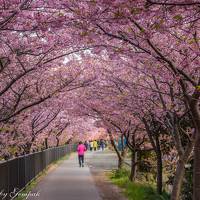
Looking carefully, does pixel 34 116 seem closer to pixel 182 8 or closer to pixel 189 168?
pixel 189 168

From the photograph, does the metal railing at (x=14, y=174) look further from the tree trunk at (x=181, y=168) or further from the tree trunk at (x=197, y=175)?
the tree trunk at (x=197, y=175)

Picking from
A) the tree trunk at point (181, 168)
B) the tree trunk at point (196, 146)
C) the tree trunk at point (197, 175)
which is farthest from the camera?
the tree trunk at point (181, 168)

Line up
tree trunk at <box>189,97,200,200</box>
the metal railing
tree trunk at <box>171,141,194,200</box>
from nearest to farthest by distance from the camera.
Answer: tree trunk at <box>189,97,200,200</box>, tree trunk at <box>171,141,194,200</box>, the metal railing

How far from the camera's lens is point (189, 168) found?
14570mm

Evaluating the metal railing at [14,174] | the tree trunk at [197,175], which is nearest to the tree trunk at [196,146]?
the tree trunk at [197,175]

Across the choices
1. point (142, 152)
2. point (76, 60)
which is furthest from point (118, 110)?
point (142, 152)

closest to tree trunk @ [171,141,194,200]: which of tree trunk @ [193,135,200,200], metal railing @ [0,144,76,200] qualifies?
tree trunk @ [193,135,200,200]

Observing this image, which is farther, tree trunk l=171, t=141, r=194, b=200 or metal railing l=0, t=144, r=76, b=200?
metal railing l=0, t=144, r=76, b=200

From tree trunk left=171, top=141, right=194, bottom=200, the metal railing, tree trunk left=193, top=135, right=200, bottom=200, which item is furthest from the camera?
the metal railing

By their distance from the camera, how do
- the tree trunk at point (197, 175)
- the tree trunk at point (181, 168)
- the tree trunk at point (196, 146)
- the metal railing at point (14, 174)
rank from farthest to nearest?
the metal railing at point (14, 174) → the tree trunk at point (181, 168) → the tree trunk at point (197, 175) → the tree trunk at point (196, 146)

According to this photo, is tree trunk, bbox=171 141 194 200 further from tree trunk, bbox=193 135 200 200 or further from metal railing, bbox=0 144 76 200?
metal railing, bbox=0 144 76 200

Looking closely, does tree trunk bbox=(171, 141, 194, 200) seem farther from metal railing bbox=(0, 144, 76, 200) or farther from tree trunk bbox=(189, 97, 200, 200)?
metal railing bbox=(0, 144, 76, 200)

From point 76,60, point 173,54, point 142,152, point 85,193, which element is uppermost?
point 76,60

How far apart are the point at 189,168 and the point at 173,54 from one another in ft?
17.4
